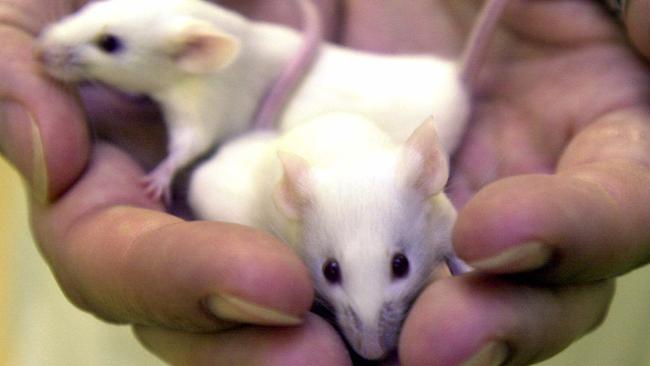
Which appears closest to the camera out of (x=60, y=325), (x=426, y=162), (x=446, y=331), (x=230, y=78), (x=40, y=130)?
(x=446, y=331)

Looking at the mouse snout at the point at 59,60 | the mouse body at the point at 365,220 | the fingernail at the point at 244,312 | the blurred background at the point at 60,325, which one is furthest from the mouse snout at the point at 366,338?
the blurred background at the point at 60,325

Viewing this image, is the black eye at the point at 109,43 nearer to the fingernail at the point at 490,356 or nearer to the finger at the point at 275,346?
the finger at the point at 275,346

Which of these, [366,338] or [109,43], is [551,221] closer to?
[366,338]

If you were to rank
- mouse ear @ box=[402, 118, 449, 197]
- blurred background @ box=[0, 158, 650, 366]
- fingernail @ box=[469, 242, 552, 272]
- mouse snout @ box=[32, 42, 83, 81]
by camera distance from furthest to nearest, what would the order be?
blurred background @ box=[0, 158, 650, 366], mouse snout @ box=[32, 42, 83, 81], mouse ear @ box=[402, 118, 449, 197], fingernail @ box=[469, 242, 552, 272]

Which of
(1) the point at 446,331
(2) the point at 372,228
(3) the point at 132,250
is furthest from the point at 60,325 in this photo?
(1) the point at 446,331

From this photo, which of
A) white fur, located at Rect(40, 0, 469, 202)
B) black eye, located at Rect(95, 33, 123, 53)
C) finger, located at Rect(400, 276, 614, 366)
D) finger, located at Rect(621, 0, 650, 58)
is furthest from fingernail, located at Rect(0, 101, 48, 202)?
finger, located at Rect(621, 0, 650, 58)

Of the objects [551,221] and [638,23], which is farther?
[638,23]

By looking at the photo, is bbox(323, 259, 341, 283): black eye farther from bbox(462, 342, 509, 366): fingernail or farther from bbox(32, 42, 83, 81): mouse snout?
bbox(32, 42, 83, 81): mouse snout

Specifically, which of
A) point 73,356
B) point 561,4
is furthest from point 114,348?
point 561,4
